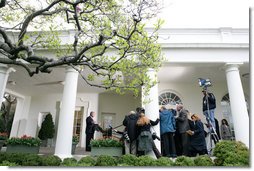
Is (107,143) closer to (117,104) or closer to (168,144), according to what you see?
(168,144)

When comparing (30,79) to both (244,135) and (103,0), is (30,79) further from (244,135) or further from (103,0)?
(244,135)

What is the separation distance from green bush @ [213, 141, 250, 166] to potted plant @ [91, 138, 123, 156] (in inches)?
117

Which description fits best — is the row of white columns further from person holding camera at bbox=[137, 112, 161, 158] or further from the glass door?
the glass door

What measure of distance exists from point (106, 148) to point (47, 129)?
7.26 metres

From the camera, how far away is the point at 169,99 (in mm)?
11055

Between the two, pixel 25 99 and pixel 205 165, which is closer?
pixel 205 165

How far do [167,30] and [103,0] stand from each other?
3321 millimetres

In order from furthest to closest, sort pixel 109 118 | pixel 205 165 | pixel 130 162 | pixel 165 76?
pixel 109 118
pixel 165 76
pixel 130 162
pixel 205 165

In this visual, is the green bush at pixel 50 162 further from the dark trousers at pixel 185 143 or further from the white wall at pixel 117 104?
the white wall at pixel 117 104

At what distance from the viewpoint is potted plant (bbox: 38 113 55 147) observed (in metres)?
11.9

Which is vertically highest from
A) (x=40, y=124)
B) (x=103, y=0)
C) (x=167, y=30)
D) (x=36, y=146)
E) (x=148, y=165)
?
(x=167, y=30)

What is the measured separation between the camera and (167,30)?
7.79 meters

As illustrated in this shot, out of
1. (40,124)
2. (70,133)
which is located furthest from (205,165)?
(40,124)

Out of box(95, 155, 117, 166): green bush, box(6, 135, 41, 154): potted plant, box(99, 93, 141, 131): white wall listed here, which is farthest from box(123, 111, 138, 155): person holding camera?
box(99, 93, 141, 131): white wall
